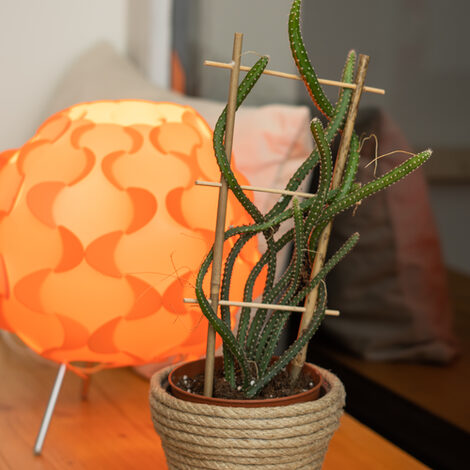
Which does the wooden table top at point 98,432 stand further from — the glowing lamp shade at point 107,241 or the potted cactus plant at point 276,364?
the potted cactus plant at point 276,364

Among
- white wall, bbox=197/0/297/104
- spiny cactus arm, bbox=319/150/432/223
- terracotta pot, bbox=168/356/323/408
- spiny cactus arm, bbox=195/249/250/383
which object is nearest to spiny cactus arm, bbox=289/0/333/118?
spiny cactus arm, bbox=319/150/432/223

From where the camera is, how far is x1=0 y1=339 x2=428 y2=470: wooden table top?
1.22 meters

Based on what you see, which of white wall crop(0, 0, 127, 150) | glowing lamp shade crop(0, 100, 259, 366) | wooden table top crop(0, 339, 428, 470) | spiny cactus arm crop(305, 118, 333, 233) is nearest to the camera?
Result: spiny cactus arm crop(305, 118, 333, 233)

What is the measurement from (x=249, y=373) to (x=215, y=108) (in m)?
0.82

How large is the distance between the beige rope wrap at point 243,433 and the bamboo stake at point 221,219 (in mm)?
56

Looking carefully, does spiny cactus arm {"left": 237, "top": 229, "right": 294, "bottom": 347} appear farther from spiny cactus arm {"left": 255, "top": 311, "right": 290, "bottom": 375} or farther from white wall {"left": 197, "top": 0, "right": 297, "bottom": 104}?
white wall {"left": 197, "top": 0, "right": 297, "bottom": 104}

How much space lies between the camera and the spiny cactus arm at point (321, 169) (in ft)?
2.59

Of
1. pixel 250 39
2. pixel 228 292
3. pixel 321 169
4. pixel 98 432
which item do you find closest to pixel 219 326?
pixel 228 292

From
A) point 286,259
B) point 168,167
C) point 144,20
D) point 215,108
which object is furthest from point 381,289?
point 144,20

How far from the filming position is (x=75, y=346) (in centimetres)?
107

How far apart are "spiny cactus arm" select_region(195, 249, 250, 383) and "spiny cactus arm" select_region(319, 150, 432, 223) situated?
0.17 metres

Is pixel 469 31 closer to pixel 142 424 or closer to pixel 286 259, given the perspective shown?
pixel 286 259

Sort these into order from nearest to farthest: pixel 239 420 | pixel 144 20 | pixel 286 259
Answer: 1. pixel 239 420
2. pixel 286 259
3. pixel 144 20

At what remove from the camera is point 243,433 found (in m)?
0.81
